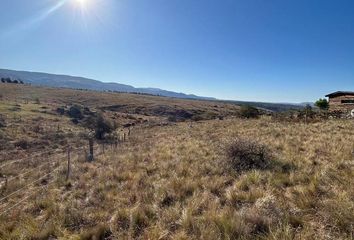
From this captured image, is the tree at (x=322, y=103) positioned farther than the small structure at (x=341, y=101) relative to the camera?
Yes

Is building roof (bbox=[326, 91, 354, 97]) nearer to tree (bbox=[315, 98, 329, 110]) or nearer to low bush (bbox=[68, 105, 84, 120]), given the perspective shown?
tree (bbox=[315, 98, 329, 110])

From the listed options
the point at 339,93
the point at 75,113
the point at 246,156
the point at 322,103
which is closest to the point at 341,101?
the point at 339,93

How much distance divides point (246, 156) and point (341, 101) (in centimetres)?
3739

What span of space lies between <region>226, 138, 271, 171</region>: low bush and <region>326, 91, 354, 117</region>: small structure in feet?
103

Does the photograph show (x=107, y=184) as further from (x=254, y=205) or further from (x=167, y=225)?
(x=254, y=205)

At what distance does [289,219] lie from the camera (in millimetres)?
5820

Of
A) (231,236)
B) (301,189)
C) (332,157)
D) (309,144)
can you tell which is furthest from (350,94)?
(231,236)

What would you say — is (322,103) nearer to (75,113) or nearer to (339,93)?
(339,93)

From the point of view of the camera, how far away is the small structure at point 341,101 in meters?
39.2

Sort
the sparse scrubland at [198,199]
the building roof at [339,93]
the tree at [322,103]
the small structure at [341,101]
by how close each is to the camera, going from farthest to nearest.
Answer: the tree at [322,103] → the building roof at [339,93] → the small structure at [341,101] → the sparse scrubland at [198,199]

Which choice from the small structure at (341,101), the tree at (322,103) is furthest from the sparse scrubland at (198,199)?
the tree at (322,103)

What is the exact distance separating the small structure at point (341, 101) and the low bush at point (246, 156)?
31404 mm

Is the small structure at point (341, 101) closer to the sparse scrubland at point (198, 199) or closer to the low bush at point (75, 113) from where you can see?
the sparse scrubland at point (198, 199)

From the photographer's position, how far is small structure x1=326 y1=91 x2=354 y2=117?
39.2 meters
